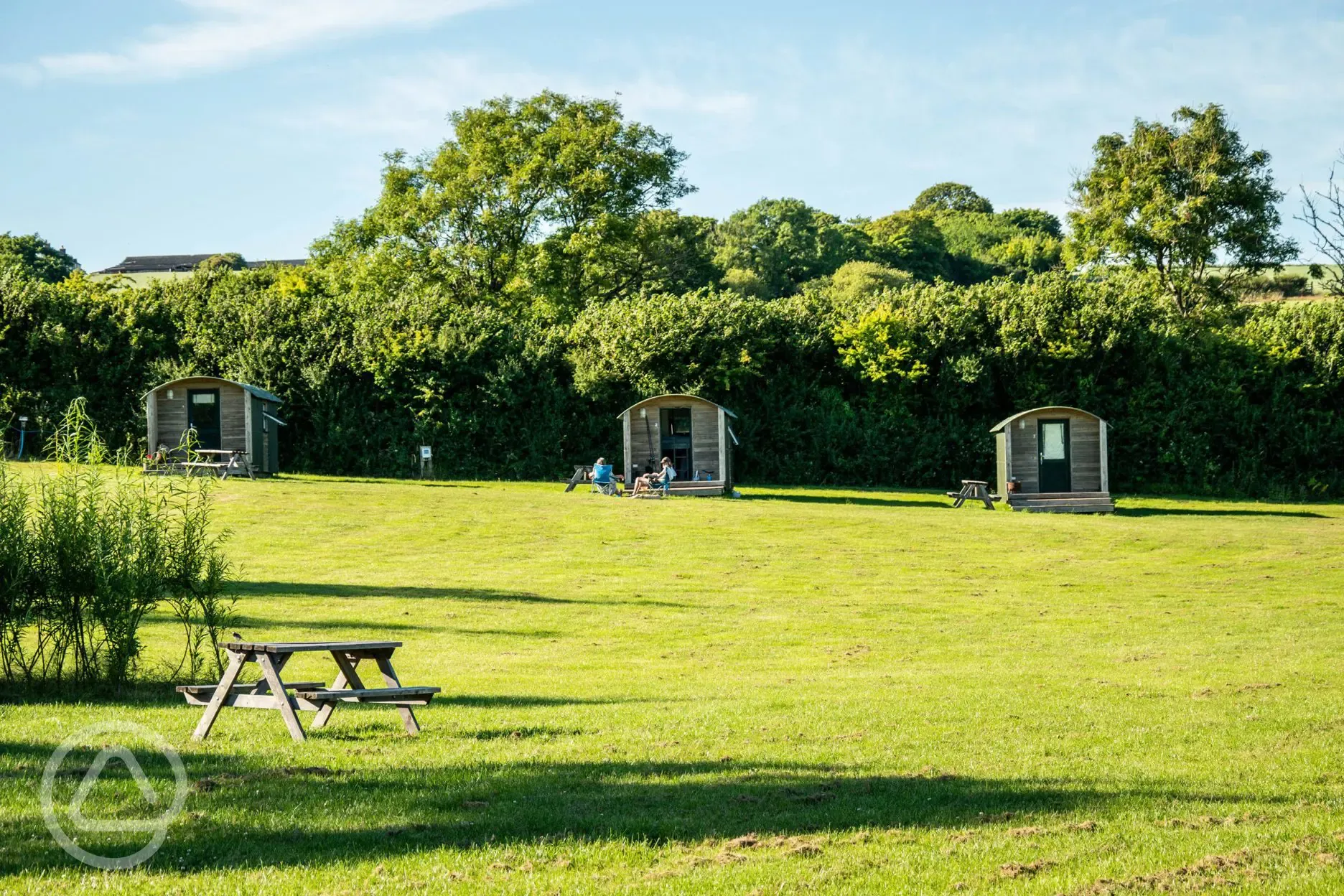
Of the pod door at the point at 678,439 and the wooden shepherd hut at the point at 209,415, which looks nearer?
the wooden shepherd hut at the point at 209,415

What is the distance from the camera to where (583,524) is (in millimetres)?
28500

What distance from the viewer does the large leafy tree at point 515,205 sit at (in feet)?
176

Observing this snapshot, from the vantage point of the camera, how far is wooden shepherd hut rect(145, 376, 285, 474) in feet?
125

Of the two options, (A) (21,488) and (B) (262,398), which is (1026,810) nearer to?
(A) (21,488)

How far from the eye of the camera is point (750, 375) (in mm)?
43000

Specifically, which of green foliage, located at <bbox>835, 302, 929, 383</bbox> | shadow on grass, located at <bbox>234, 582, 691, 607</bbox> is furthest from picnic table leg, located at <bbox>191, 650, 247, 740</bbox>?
green foliage, located at <bbox>835, 302, 929, 383</bbox>

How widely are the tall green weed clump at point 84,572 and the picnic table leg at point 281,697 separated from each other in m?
2.97

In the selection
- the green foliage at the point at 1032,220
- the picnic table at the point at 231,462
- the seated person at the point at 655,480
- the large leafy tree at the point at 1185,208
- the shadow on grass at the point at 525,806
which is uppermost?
the green foliage at the point at 1032,220

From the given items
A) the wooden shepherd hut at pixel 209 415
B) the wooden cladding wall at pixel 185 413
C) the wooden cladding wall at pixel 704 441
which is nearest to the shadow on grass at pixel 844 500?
the wooden cladding wall at pixel 704 441

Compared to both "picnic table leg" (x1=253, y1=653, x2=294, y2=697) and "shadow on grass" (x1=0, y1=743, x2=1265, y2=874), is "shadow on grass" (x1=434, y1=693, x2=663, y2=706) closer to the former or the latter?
"picnic table leg" (x1=253, y1=653, x2=294, y2=697)

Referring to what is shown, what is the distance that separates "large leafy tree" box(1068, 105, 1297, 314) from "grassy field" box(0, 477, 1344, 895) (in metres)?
32.4

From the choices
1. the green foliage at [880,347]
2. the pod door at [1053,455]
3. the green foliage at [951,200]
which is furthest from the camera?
the green foliage at [951,200]

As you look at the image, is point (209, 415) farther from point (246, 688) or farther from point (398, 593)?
point (246, 688)

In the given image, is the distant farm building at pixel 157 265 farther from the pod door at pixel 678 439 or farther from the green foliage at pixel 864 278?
the pod door at pixel 678 439
